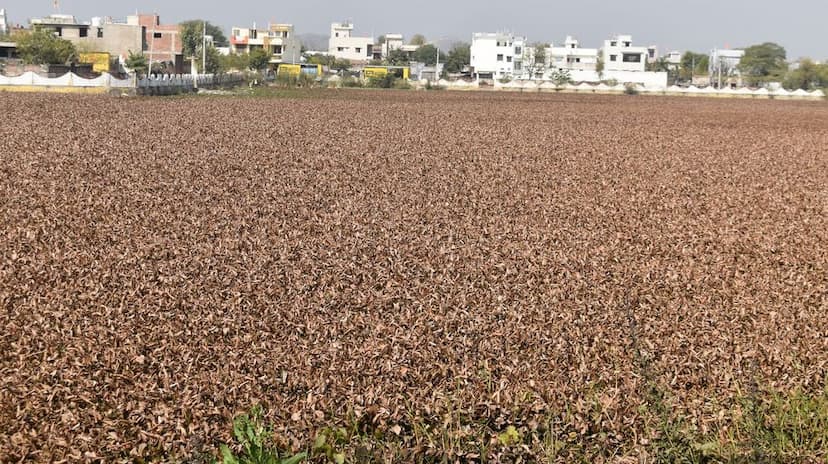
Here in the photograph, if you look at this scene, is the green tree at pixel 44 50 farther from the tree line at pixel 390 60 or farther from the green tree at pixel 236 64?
the green tree at pixel 236 64

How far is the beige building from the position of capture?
81.1 m

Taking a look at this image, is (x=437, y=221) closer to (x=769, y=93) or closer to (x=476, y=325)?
(x=476, y=325)

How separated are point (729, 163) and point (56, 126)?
13.4 metres

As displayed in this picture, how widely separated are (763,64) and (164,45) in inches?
4254

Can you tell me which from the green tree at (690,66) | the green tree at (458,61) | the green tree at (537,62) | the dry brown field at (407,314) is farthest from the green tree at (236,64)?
the dry brown field at (407,314)

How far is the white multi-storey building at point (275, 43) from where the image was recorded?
407 ft

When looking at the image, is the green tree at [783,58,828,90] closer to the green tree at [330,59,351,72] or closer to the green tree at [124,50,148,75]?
the green tree at [330,59,351,72]

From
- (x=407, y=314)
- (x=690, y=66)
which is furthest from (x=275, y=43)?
(x=407, y=314)

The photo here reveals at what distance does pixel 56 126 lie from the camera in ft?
71.3

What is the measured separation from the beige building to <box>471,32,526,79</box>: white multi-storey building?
58411mm

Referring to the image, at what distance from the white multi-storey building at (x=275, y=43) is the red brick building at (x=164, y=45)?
68.5 ft

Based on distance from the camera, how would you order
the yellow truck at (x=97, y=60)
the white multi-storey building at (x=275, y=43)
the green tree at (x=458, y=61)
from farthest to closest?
the green tree at (x=458, y=61)
the white multi-storey building at (x=275, y=43)
the yellow truck at (x=97, y=60)

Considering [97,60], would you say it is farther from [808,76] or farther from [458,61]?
[458,61]

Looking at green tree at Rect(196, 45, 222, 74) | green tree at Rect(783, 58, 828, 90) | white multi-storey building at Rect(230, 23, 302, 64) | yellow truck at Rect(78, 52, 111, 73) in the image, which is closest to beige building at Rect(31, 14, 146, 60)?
yellow truck at Rect(78, 52, 111, 73)
